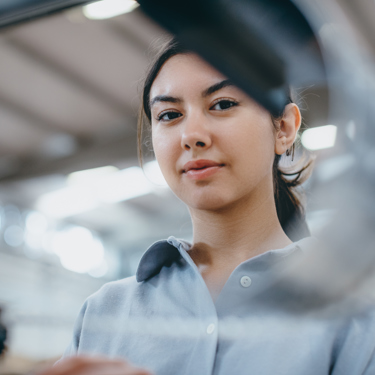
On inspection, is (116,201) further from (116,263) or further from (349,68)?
(349,68)

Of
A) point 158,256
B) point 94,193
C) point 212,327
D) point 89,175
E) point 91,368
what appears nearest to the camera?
point 91,368

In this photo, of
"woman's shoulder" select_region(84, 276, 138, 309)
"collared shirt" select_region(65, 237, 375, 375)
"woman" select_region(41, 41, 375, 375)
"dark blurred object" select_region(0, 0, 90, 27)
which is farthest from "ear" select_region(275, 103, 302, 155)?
"dark blurred object" select_region(0, 0, 90, 27)

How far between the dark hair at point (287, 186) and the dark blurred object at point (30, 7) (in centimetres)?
23

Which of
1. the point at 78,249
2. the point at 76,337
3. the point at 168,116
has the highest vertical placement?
the point at 168,116

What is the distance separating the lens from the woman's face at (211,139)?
34 cm

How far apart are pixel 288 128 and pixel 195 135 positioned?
113mm

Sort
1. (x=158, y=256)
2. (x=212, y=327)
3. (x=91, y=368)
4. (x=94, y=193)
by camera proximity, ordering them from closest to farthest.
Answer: (x=91, y=368), (x=212, y=327), (x=158, y=256), (x=94, y=193)

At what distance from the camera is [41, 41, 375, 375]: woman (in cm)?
Answer: 31

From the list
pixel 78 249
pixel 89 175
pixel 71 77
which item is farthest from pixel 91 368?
pixel 71 77

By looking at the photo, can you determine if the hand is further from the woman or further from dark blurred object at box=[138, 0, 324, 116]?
dark blurred object at box=[138, 0, 324, 116]

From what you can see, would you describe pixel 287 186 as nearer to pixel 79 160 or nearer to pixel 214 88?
pixel 214 88

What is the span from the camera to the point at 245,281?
0.35 m

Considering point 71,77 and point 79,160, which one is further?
point 71,77

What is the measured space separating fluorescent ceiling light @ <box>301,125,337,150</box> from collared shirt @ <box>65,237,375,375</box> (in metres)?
0.11
